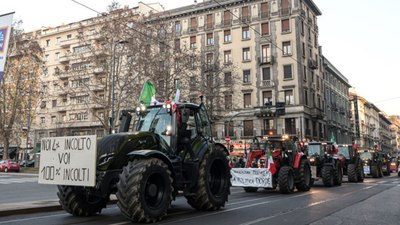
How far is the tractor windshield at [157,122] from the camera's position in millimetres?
9211

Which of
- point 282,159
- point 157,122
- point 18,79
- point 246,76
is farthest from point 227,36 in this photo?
point 157,122

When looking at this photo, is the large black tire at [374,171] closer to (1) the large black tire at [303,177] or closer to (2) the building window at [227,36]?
(1) the large black tire at [303,177]

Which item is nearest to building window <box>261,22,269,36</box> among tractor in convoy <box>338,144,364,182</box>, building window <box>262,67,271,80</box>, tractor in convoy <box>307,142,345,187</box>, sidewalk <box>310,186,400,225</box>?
building window <box>262,67,271,80</box>

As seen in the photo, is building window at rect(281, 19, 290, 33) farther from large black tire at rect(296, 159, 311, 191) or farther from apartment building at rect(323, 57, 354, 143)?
large black tire at rect(296, 159, 311, 191)

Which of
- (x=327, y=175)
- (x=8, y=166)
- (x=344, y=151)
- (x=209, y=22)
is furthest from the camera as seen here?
(x=209, y=22)

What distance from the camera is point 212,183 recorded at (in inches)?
408

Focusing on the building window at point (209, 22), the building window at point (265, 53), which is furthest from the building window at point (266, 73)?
the building window at point (209, 22)

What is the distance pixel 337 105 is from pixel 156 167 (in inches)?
2680

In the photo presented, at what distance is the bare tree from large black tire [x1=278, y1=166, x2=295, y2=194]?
132 feet

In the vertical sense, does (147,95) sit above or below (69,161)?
above

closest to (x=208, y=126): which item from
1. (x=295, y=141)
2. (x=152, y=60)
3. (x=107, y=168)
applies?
(x=107, y=168)

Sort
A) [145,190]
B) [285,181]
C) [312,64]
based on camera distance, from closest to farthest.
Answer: [145,190] < [285,181] < [312,64]

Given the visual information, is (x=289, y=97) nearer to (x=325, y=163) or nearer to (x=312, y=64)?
(x=312, y=64)

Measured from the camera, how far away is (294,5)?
50.9 metres
